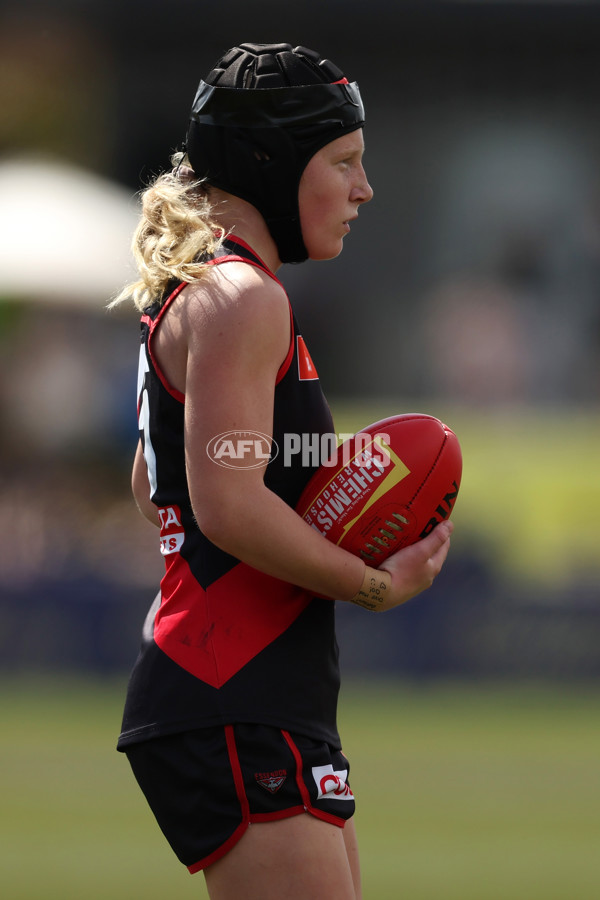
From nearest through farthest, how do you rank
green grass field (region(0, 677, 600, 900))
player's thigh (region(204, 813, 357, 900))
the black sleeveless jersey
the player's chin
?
1. player's thigh (region(204, 813, 357, 900))
2. the black sleeveless jersey
3. the player's chin
4. green grass field (region(0, 677, 600, 900))

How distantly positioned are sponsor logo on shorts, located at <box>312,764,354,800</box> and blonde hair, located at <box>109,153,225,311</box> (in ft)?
3.02

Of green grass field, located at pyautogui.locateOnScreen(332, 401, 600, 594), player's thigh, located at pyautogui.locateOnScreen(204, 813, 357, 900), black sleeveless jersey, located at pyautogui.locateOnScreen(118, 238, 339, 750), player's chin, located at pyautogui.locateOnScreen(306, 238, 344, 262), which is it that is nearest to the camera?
player's thigh, located at pyautogui.locateOnScreen(204, 813, 357, 900)

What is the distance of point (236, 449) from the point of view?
205cm

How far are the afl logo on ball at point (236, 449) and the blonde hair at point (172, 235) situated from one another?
32cm

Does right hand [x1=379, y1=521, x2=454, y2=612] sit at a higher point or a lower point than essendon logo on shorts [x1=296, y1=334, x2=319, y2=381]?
lower

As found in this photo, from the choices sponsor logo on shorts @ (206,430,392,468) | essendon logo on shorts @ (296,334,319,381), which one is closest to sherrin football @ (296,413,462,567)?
sponsor logo on shorts @ (206,430,392,468)

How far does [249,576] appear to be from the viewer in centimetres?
222

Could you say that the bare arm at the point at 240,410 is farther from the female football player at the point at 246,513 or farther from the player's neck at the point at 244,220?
the player's neck at the point at 244,220

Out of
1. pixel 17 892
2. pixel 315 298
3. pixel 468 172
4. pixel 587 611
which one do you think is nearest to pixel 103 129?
pixel 315 298

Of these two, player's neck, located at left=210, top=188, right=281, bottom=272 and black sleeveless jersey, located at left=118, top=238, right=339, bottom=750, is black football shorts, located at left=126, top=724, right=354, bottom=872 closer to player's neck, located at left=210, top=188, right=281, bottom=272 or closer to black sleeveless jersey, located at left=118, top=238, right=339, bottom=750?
black sleeveless jersey, located at left=118, top=238, right=339, bottom=750

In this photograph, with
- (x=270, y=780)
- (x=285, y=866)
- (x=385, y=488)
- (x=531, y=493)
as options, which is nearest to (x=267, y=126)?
(x=385, y=488)

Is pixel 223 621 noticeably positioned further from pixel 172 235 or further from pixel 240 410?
pixel 172 235

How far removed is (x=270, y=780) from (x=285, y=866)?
5.7 inches

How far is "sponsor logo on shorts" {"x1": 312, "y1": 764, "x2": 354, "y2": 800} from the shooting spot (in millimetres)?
2129
